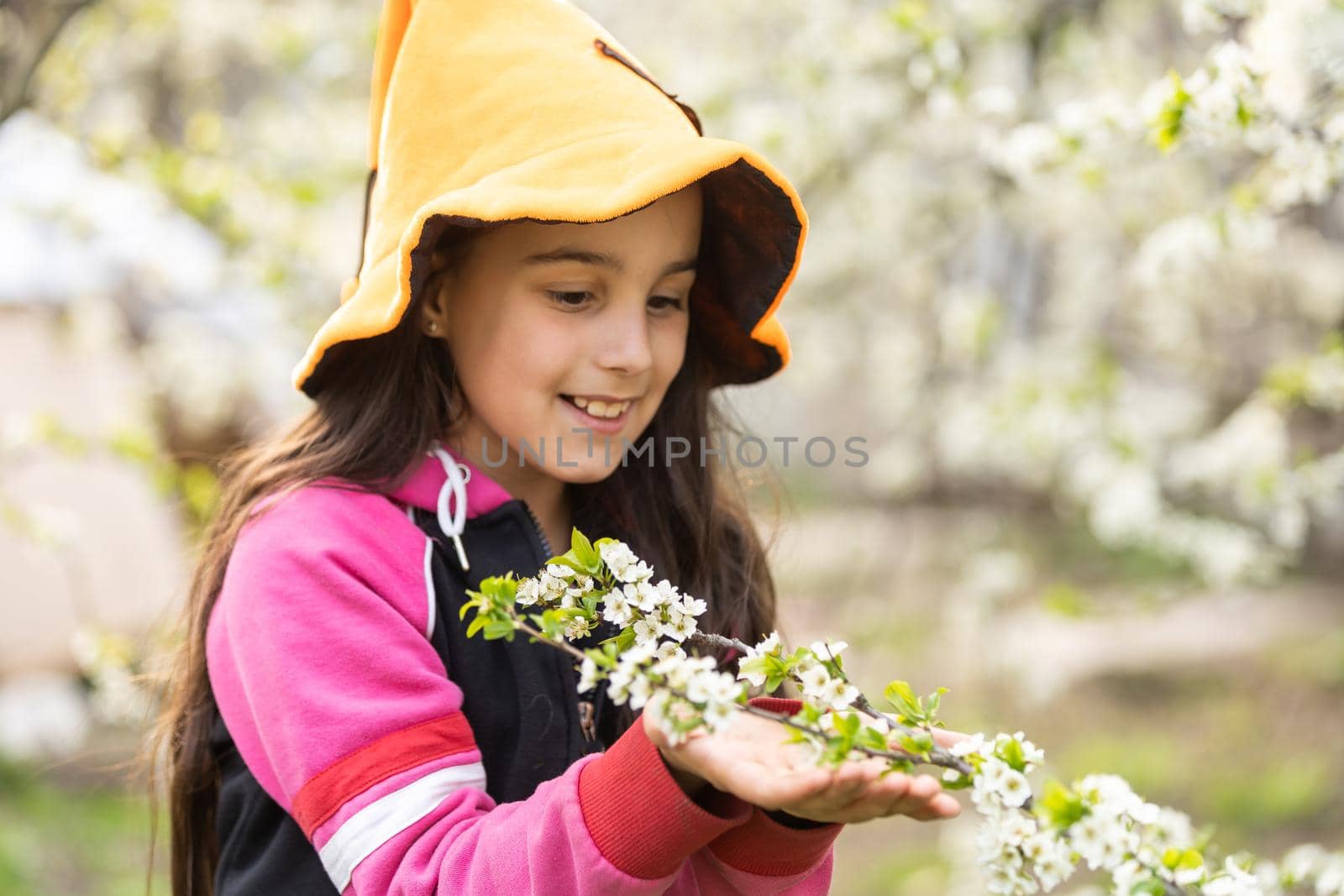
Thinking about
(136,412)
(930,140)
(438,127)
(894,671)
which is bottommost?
(136,412)

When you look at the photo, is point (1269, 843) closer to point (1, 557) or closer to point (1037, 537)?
point (1037, 537)

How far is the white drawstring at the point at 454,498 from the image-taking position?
5.25 feet

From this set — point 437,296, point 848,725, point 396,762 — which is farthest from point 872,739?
point 437,296

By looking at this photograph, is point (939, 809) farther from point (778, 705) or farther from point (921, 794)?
point (778, 705)

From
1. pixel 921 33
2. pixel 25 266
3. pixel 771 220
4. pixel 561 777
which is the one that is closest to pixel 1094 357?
pixel 921 33

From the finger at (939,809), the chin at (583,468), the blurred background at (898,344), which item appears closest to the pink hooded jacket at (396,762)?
the chin at (583,468)

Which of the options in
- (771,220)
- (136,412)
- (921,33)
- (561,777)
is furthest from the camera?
(136,412)

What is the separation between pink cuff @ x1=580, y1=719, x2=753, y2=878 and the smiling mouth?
581 mm

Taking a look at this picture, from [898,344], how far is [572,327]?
485 cm

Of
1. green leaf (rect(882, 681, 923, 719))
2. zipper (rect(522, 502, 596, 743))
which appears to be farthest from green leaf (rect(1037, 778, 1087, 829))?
zipper (rect(522, 502, 596, 743))

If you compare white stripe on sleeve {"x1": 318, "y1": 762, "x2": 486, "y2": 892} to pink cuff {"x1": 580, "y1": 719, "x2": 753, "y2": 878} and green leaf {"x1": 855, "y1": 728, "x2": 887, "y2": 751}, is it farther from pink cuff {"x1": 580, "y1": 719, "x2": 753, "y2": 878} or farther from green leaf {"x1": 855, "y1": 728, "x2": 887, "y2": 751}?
green leaf {"x1": 855, "y1": 728, "x2": 887, "y2": 751}

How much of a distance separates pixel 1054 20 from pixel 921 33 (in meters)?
1.55

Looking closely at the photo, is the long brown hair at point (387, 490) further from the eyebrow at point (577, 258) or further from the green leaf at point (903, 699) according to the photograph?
the green leaf at point (903, 699)

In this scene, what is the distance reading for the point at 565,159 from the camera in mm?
1508
